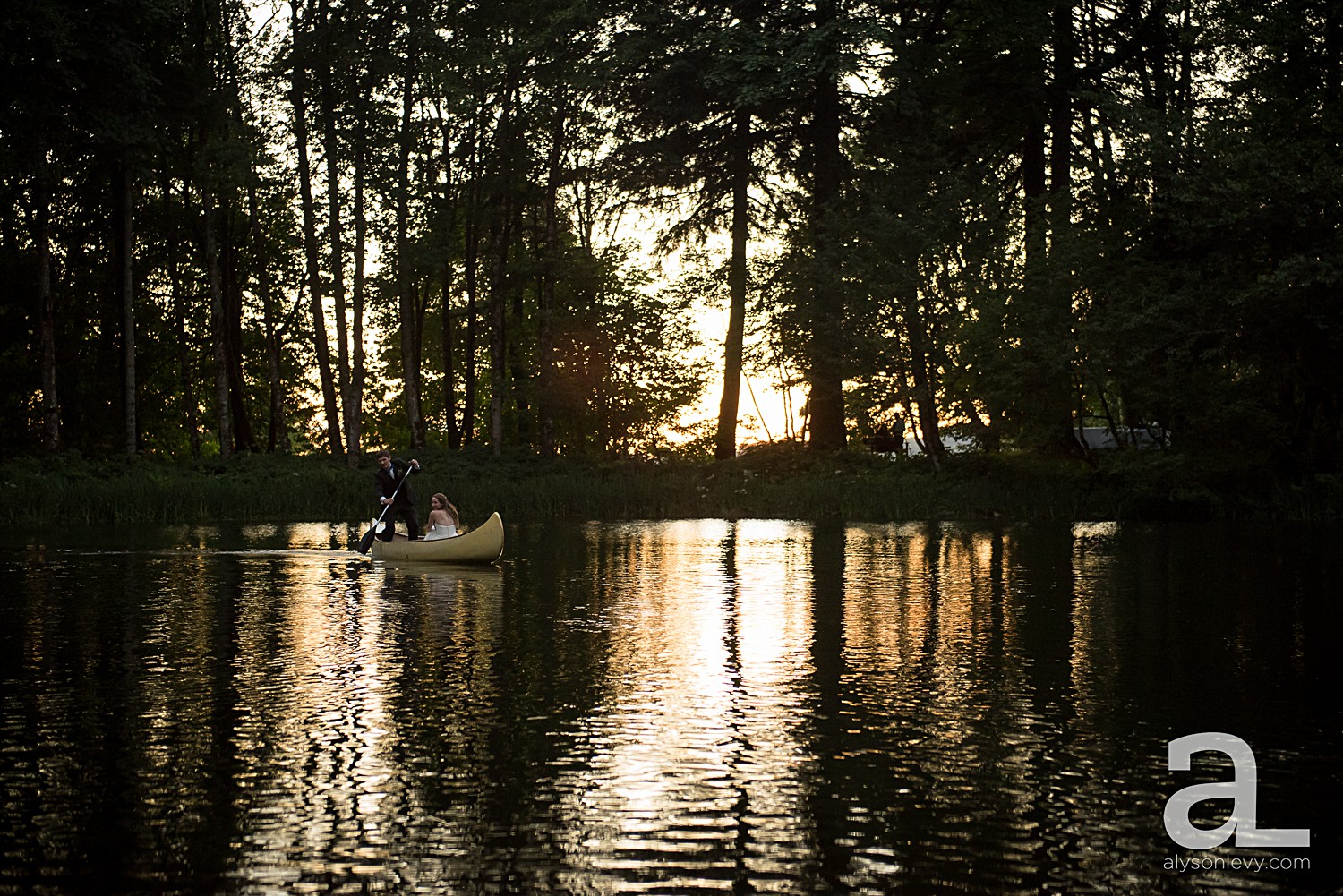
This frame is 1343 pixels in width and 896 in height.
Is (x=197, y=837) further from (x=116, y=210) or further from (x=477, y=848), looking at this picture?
(x=116, y=210)

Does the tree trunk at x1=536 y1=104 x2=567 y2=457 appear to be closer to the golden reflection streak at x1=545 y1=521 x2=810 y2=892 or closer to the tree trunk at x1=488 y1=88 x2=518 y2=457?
the tree trunk at x1=488 y1=88 x2=518 y2=457

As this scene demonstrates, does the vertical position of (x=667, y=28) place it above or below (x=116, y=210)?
above

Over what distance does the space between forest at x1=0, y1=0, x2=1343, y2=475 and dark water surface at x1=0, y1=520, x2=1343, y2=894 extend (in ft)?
47.8

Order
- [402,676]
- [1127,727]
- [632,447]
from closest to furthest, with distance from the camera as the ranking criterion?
[1127,727]
[402,676]
[632,447]

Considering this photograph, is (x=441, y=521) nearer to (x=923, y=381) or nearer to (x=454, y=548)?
(x=454, y=548)

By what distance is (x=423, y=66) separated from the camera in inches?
1599

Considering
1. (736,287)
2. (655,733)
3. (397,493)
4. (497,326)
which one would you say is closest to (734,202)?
(736,287)

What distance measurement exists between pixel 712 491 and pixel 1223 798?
99.0 ft

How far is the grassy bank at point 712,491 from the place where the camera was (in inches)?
1238

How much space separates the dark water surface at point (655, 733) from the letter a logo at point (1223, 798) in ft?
0.29

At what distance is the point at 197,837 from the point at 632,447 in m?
48.3

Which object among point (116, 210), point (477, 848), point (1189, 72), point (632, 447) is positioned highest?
point (1189, 72)

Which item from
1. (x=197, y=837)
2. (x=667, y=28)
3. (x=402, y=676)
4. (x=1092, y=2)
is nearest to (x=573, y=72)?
(x=667, y=28)

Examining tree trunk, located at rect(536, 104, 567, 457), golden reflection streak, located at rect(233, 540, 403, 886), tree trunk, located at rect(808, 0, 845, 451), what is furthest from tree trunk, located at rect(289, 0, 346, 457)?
golden reflection streak, located at rect(233, 540, 403, 886)
